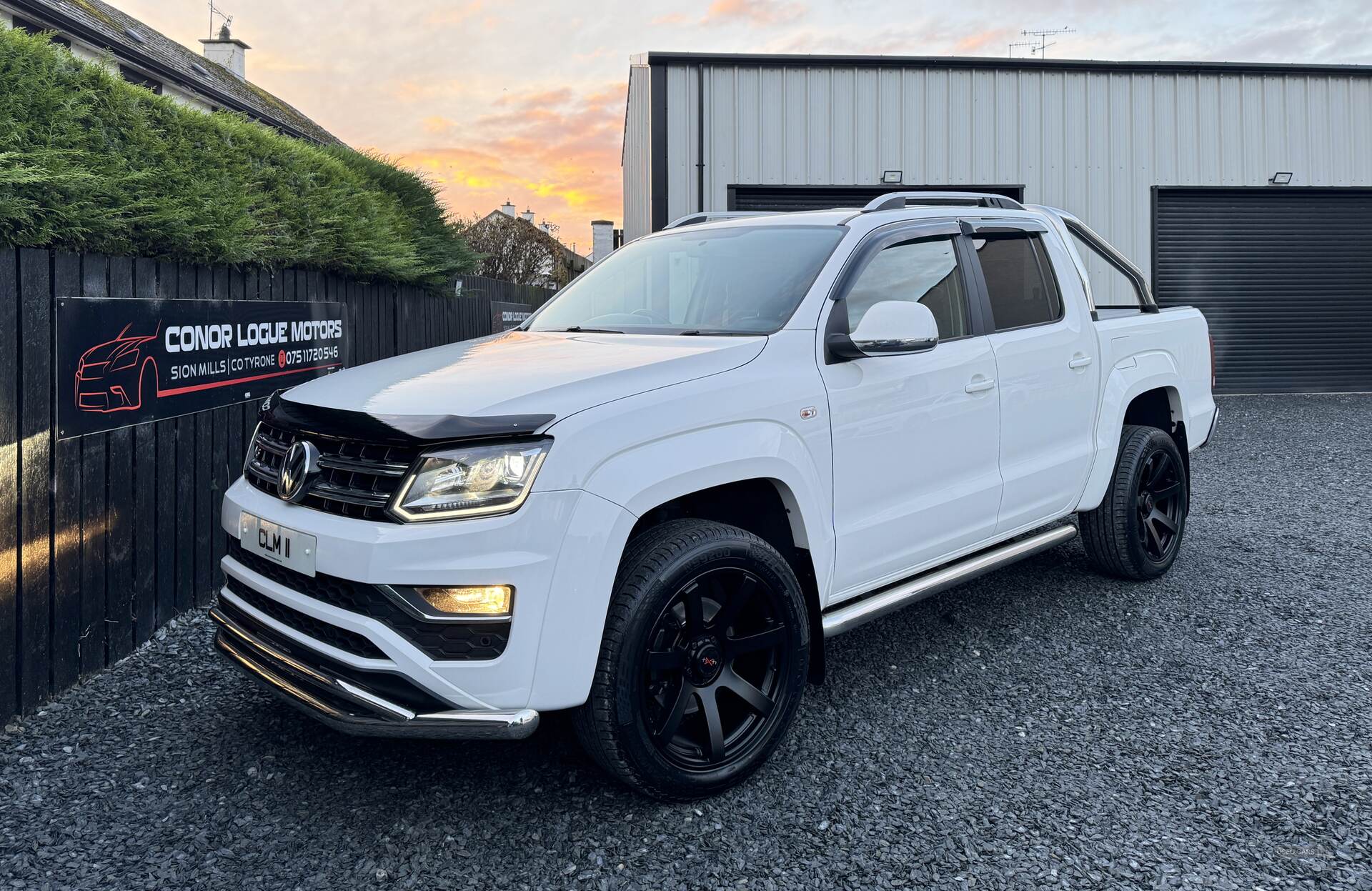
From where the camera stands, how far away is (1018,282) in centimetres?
451

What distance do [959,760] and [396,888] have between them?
1846mm

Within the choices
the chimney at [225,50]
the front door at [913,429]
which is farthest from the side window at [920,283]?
the chimney at [225,50]

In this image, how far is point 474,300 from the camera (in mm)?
11461

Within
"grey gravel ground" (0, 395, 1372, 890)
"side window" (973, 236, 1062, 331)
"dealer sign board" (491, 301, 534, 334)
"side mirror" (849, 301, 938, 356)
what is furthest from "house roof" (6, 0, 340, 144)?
"side mirror" (849, 301, 938, 356)

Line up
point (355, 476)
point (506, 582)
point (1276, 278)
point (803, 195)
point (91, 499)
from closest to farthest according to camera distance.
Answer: point (506, 582)
point (355, 476)
point (91, 499)
point (803, 195)
point (1276, 278)

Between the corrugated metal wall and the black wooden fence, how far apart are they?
31.7ft

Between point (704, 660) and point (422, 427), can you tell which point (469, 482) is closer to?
point (422, 427)

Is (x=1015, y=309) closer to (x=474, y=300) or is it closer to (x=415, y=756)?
(x=415, y=756)

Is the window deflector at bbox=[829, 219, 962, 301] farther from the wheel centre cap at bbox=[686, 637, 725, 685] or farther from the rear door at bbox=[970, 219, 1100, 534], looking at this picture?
the wheel centre cap at bbox=[686, 637, 725, 685]

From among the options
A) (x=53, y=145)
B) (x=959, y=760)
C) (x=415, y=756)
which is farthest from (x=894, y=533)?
(x=53, y=145)

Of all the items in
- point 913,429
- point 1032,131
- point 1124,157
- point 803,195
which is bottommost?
point 913,429

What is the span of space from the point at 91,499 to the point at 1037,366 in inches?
162

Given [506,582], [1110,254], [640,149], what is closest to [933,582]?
[506,582]

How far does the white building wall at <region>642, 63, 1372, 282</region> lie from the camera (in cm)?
1388
